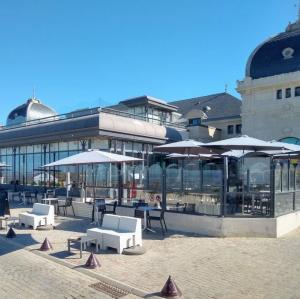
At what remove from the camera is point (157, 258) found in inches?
322

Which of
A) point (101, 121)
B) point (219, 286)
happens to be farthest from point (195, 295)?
point (101, 121)

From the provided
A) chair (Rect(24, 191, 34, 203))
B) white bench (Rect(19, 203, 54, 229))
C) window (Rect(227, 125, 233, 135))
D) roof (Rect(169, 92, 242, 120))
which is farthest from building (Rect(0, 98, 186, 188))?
roof (Rect(169, 92, 242, 120))

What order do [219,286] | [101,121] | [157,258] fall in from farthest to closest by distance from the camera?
[101,121]
[157,258]
[219,286]

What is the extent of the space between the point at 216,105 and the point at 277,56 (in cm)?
888

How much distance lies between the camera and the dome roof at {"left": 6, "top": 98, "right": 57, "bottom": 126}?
124 feet

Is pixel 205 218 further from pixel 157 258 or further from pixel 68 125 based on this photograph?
pixel 68 125

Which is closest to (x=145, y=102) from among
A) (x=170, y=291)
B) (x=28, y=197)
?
(x=28, y=197)

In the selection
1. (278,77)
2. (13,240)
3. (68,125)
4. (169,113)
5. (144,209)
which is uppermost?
(278,77)

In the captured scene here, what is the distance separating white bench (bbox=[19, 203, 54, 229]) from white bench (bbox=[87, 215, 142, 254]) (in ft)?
12.2

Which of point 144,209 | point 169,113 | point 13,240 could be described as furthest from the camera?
point 169,113

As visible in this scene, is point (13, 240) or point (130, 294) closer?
point (130, 294)

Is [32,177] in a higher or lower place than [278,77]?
lower

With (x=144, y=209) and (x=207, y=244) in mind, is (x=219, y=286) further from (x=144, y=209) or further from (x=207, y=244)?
(x=144, y=209)

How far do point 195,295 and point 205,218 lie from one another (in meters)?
5.10
